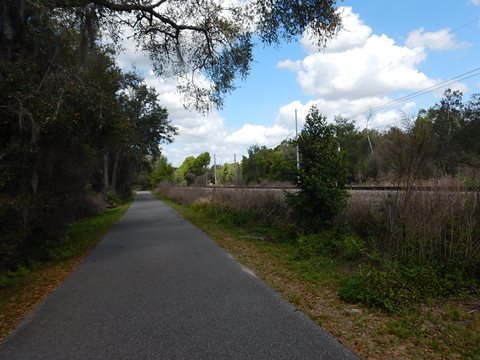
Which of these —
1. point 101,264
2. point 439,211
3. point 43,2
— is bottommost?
point 101,264

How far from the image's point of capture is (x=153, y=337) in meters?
4.64

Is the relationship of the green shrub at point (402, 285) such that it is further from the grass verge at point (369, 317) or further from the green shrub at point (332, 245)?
the green shrub at point (332, 245)

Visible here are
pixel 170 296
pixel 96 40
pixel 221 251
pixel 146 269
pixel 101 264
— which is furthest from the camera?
pixel 96 40

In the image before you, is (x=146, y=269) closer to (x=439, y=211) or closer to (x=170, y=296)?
(x=170, y=296)

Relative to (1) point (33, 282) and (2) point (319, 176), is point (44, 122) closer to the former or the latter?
(1) point (33, 282)

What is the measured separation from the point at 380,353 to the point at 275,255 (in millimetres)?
5516

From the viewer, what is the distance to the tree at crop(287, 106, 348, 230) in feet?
32.9

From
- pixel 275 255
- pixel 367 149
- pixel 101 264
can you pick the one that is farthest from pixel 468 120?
pixel 101 264

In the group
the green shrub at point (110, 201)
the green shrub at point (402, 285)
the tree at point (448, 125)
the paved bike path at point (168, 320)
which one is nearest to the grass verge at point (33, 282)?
the paved bike path at point (168, 320)

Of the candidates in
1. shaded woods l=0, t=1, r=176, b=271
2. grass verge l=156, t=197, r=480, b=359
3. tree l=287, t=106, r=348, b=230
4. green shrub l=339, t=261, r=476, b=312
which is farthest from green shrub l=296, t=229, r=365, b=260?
shaded woods l=0, t=1, r=176, b=271

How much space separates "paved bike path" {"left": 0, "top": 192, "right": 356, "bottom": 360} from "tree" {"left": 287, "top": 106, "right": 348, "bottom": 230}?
2.71 metres

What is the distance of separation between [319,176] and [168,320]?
603 cm

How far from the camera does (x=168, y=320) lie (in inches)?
205

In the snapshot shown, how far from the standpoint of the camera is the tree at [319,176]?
32.9 ft
